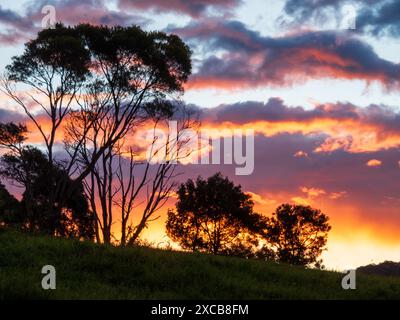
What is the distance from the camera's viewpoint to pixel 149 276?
1719 centimetres

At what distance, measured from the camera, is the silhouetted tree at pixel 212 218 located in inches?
2441

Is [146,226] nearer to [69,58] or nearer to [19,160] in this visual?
[69,58]

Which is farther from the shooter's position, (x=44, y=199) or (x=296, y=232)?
(x=296, y=232)

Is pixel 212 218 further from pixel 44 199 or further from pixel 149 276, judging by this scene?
pixel 149 276

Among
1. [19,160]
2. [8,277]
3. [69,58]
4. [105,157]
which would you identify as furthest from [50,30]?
[8,277]

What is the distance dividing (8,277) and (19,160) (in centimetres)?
3603

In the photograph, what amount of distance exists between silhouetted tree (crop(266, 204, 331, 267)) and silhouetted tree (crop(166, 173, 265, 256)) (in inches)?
156

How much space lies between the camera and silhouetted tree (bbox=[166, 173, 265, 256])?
62000mm

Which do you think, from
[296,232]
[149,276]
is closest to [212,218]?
[296,232]

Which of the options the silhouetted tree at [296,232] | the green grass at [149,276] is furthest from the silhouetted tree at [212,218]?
the green grass at [149,276]

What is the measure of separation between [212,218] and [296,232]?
399 inches

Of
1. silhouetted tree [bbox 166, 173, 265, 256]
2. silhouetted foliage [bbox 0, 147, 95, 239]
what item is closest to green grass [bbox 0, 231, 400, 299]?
silhouetted foliage [bbox 0, 147, 95, 239]

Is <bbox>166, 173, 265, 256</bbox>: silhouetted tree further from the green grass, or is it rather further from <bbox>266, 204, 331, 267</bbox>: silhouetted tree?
the green grass

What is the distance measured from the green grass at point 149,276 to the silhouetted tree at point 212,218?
40682mm
